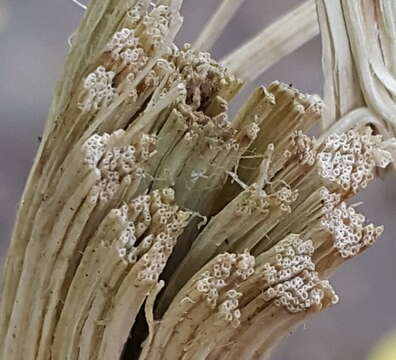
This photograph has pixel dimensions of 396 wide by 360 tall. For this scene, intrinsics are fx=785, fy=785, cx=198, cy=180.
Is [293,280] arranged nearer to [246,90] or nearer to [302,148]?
[302,148]

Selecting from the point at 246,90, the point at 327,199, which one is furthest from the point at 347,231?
the point at 246,90

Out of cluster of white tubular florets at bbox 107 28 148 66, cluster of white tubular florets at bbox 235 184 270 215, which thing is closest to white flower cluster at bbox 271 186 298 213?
cluster of white tubular florets at bbox 235 184 270 215

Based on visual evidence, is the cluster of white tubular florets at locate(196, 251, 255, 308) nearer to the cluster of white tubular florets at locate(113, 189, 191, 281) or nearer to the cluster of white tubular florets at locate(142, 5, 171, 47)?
the cluster of white tubular florets at locate(113, 189, 191, 281)

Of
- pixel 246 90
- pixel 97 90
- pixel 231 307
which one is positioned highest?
pixel 246 90

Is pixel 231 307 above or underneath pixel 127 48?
underneath

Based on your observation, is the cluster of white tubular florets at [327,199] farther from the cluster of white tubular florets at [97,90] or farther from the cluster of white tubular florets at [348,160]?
the cluster of white tubular florets at [97,90]

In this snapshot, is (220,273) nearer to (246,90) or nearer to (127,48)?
(127,48)

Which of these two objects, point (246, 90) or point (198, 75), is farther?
point (246, 90)

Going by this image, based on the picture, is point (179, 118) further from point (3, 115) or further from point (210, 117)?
point (3, 115)
